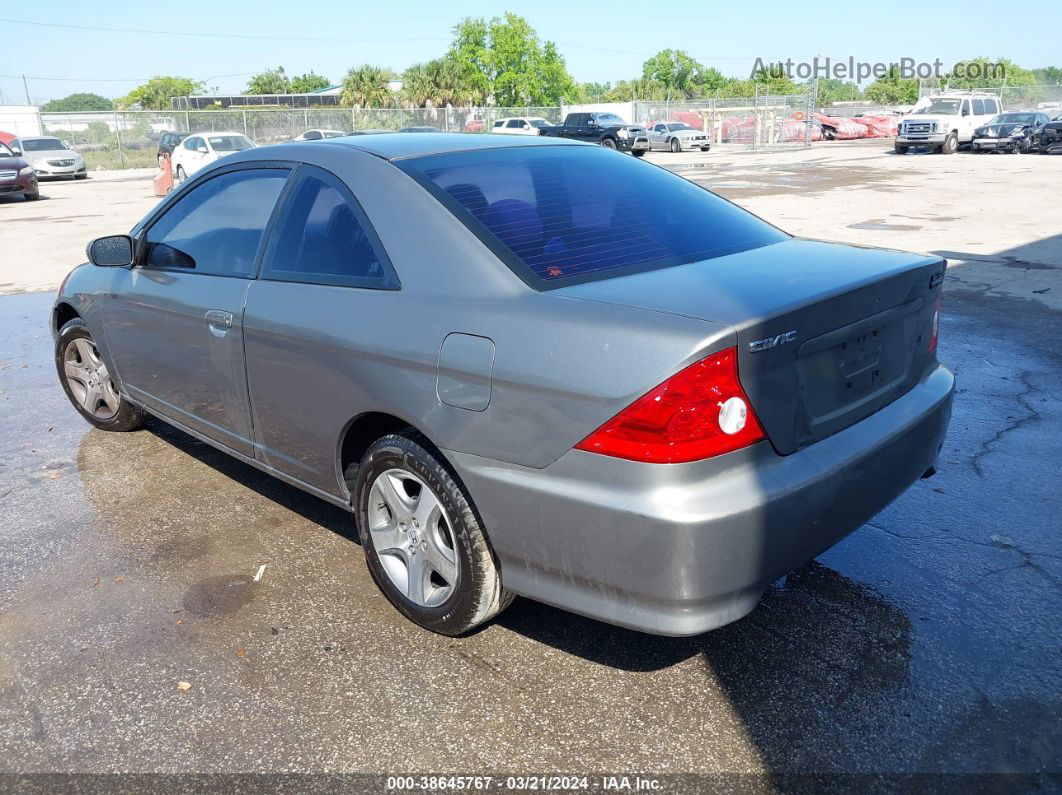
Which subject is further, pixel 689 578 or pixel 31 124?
pixel 31 124

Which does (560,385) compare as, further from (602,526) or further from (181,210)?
(181,210)

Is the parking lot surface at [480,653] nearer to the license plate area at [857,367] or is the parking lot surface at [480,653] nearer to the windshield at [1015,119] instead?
the license plate area at [857,367]

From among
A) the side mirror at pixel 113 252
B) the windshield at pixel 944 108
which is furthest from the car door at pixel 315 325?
the windshield at pixel 944 108

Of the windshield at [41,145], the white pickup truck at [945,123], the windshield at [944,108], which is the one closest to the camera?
the windshield at [41,145]

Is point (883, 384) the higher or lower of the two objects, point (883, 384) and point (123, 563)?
the higher

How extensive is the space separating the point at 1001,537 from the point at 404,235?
8.76 feet

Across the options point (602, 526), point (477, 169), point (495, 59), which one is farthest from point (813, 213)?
point (495, 59)

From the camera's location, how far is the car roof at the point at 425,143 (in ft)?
11.1

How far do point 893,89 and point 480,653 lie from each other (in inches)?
4804

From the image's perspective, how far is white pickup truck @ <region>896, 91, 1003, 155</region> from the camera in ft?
106

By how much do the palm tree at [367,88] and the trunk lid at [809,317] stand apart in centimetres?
6611

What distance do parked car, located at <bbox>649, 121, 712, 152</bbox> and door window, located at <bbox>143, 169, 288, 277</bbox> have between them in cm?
3711

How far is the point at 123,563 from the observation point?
3.73 metres

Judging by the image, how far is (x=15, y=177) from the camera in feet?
73.1
